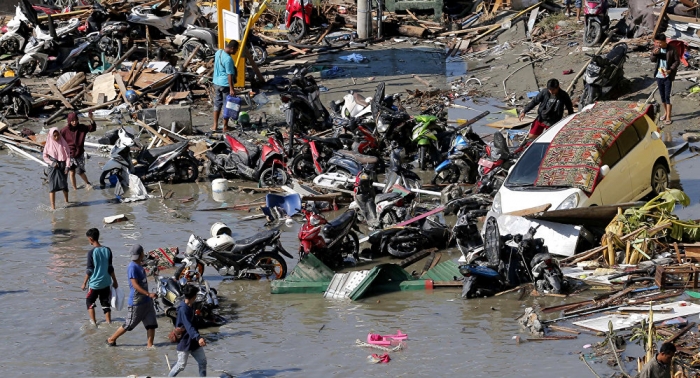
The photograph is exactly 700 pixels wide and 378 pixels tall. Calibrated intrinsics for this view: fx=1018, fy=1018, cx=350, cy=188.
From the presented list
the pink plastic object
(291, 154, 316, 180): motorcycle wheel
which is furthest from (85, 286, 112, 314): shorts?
(291, 154, 316, 180): motorcycle wheel

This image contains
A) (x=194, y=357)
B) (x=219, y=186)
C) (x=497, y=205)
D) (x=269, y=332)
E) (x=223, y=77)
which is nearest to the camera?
(x=194, y=357)

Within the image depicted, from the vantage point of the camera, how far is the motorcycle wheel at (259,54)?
2606 centimetres

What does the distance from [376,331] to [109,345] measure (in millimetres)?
2997

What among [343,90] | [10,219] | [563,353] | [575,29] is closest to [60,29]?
[343,90]

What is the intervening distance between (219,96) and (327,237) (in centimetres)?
830

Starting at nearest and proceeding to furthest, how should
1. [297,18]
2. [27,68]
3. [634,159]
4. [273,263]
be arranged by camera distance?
[273,263] → [634,159] → [27,68] → [297,18]

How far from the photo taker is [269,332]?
1166cm

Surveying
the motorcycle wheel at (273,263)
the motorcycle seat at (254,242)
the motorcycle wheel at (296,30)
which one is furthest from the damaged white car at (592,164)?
the motorcycle wheel at (296,30)

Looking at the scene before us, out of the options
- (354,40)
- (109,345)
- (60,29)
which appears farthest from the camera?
(354,40)

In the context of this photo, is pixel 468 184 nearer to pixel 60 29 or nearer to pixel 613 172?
pixel 613 172

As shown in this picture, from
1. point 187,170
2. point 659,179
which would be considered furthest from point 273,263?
point 659,179

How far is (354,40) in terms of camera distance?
2998 cm

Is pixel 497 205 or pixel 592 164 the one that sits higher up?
pixel 592 164

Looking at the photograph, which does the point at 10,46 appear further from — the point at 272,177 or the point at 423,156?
the point at 423,156
